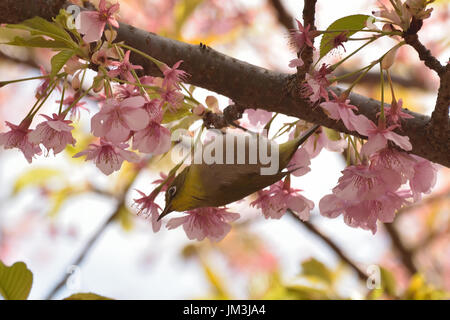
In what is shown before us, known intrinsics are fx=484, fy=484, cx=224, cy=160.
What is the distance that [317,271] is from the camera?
1.58m

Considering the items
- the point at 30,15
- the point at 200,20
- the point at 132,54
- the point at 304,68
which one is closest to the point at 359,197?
the point at 304,68

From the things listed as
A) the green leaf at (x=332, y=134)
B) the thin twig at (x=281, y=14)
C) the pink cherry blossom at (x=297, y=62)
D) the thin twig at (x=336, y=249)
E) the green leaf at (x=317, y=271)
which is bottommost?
the pink cherry blossom at (x=297, y=62)

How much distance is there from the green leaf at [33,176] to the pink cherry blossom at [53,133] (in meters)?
1.96

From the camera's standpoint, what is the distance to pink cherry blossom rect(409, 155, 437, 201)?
0.85 meters

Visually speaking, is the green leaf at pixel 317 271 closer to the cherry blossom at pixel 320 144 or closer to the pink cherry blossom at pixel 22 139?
the cherry blossom at pixel 320 144

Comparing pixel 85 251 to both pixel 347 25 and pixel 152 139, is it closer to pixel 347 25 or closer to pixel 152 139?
pixel 152 139

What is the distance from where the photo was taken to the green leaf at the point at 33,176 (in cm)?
257

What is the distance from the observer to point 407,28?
735 millimetres

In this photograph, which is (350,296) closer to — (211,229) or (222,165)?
(211,229)

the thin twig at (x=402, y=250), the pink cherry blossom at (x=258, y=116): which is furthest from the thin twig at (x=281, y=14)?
the pink cherry blossom at (x=258, y=116)

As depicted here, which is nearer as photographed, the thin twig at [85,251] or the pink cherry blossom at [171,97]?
the pink cherry blossom at [171,97]

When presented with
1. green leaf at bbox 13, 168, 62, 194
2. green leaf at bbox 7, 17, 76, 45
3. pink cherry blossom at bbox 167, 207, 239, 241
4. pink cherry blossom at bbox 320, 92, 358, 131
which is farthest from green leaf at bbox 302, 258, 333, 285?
green leaf at bbox 13, 168, 62, 194

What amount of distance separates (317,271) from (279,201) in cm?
80

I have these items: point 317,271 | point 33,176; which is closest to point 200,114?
point 317,271
